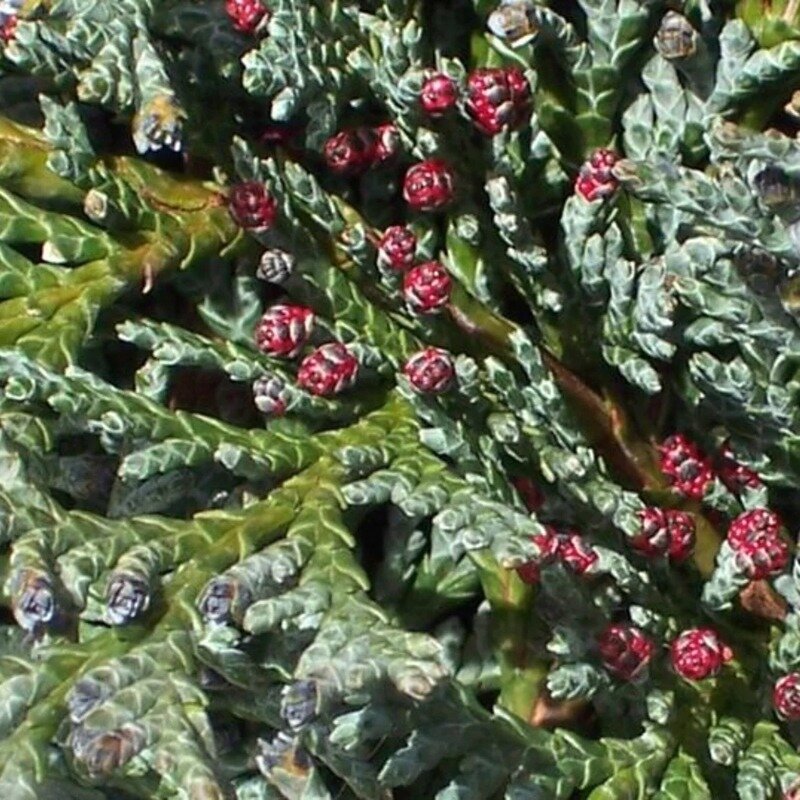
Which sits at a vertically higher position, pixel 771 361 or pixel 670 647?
pixel 771 361

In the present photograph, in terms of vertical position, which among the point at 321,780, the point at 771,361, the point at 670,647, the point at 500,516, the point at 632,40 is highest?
the point at 632,40

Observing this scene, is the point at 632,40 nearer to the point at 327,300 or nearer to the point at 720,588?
the point at 327,300

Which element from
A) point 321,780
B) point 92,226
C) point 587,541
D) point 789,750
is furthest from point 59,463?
point 789,750

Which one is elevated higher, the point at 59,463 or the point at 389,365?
the point at 389,365

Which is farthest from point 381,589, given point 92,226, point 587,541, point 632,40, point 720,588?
point 632,40

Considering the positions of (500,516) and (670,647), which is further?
(670,647)

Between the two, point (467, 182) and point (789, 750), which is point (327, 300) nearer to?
point (467, 182)
